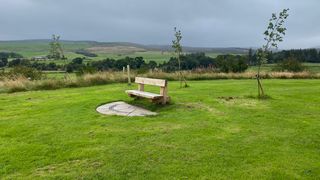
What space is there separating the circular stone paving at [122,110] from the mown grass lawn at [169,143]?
14.2 inches

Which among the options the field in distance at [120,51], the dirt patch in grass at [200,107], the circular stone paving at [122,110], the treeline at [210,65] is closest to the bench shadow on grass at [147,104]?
the circular stone paving at [122,110]

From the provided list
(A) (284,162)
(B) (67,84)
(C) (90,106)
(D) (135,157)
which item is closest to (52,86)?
(B) (67,84)

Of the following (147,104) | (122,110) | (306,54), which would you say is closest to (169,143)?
(122,110)

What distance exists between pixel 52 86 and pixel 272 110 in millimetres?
11961

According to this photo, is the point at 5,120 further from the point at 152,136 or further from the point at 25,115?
the point at 152,136

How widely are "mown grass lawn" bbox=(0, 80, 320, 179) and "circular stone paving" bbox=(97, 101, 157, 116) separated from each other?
0.36 meters

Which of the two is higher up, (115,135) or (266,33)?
(266,33)

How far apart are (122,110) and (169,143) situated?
361cm

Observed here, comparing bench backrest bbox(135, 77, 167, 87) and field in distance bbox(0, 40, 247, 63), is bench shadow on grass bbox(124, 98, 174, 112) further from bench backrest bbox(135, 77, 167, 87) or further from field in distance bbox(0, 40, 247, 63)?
field in distance bbox(0, 40, 247, 63)

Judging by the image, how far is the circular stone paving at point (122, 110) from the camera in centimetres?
902

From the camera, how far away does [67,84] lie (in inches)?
725

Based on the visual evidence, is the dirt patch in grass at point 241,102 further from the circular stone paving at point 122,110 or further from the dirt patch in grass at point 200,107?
the circular stone paving at point 122,110

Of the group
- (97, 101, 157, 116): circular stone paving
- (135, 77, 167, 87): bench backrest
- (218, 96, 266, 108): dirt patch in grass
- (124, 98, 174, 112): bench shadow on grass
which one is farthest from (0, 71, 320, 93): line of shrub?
(218, 96, 266, 108): dirt patch in grass

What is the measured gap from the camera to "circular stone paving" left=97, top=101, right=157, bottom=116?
9.02m
